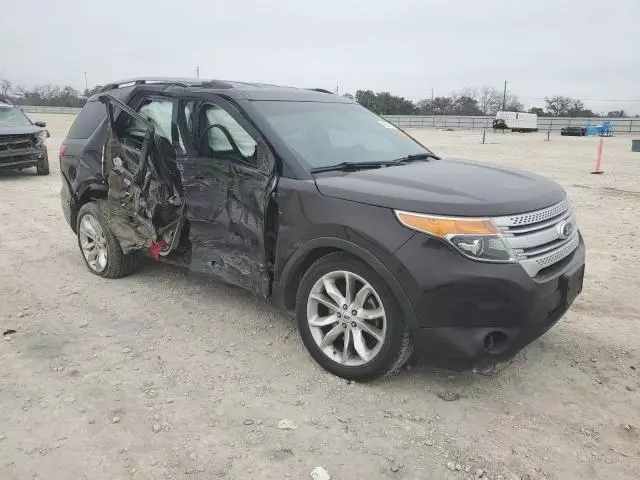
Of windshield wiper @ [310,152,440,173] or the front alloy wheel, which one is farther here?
windshield wiper @ [310,152,440,173]

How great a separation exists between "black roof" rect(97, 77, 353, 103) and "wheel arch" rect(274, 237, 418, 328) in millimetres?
1287

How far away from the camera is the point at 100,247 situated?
529cm

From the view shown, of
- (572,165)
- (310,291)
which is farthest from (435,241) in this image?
(572,165)

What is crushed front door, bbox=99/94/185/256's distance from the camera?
4.41 m

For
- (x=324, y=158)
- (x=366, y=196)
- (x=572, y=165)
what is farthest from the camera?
(x=572, y=165)

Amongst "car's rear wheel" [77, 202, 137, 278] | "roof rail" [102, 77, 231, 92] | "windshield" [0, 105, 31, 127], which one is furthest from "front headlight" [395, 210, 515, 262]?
"windshield" [0, 105, 31, 127]

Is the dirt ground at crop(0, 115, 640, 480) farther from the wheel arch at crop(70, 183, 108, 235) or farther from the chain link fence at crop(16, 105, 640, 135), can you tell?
the chain link fence at crop(16, 105, 640, 135)

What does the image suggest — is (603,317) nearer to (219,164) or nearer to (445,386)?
(445,386)

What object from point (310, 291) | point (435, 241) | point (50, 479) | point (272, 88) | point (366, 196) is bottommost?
point (50, 479)

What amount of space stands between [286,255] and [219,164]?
2.96 feet

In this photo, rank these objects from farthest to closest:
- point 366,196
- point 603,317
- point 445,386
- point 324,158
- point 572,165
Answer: point 572,165
point 603,317
point 324,158
point 445,386
point 366,196

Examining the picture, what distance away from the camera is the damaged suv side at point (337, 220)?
2.92m

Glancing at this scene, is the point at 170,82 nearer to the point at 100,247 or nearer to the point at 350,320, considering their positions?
the point at 100,247

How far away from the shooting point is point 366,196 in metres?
3.16
